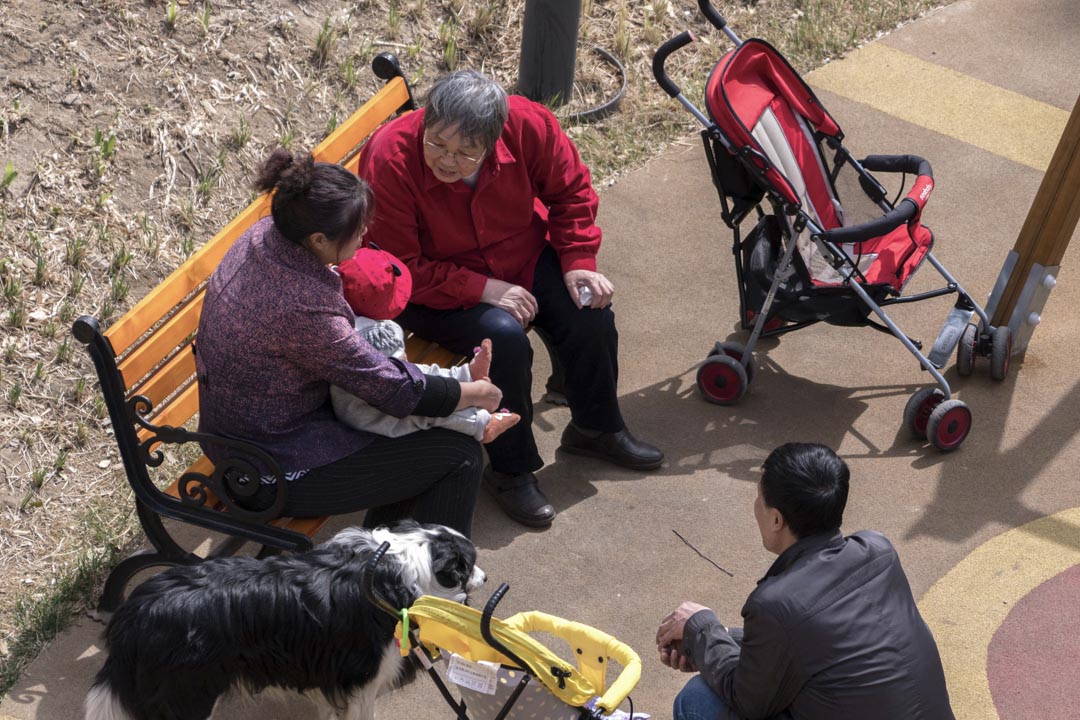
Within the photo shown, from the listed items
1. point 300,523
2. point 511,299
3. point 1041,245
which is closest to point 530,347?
point 511,299

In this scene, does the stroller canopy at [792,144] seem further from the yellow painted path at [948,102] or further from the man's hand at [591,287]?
the yellow painted path at [948,102]

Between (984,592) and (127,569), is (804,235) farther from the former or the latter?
(127,569)

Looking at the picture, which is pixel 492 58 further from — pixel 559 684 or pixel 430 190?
pixel 559 684

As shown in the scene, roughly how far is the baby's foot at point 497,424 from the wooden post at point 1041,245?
97.4 inches

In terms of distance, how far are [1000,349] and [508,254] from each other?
6.96 ft

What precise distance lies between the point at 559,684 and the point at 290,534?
3.97 ft

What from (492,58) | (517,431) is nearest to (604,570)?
(517,431)

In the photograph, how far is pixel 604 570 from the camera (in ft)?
13.8

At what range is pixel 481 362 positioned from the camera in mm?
3836

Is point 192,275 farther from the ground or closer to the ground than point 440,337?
farther from the ground

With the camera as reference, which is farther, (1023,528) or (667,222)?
(667,222)

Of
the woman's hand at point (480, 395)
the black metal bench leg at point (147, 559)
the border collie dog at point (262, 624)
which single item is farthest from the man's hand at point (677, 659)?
the black metal bench leg at point (147, 559)

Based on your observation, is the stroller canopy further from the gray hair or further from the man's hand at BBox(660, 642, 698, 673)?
the man's hand at BBox(660, 642, 698, 673)

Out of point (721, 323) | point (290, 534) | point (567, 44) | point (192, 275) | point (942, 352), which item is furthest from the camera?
point (567, 44)
